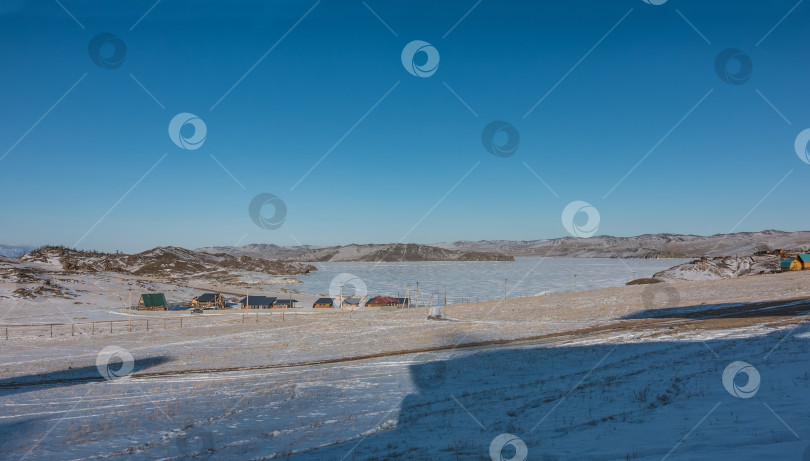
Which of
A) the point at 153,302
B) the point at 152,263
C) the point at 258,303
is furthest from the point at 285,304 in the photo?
the point at 152,263

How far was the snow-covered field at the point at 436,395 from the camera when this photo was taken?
9.20 meters

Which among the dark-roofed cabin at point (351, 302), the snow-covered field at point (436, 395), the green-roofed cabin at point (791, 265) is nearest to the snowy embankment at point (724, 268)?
the green-roofed cabin at point (791, 265)

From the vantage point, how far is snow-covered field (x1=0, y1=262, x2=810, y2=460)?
9.20m

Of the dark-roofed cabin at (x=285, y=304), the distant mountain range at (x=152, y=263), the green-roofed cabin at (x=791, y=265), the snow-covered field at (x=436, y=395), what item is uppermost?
the distant mountain range at (x=152, y=263)

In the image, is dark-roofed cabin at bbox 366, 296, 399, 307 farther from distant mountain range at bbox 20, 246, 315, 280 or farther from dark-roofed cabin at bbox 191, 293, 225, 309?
distant mountain range at bbox 20, 246, 315, 280

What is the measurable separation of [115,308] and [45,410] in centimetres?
5508

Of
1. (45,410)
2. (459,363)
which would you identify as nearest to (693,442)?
(459,363)

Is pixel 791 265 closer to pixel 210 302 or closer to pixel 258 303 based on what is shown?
pixel 258 303

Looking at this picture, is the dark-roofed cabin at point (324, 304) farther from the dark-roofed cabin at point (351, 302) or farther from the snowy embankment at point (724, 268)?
the snowy embankment at point (724, 268)

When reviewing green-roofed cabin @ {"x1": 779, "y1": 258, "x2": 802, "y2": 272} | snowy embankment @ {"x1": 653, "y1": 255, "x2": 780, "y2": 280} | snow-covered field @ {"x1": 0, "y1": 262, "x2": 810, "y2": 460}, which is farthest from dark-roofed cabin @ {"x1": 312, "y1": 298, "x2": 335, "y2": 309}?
green-roofed cabin @ {"x1": 779, "y1": 258, "x2": 802, "y2": 272}

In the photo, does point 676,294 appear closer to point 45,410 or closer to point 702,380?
point 702,380

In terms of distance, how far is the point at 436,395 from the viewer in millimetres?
14750

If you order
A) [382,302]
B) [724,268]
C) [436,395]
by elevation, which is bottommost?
[436,395]

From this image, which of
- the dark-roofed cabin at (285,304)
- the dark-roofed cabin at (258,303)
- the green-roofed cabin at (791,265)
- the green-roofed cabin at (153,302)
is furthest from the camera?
the dark-roofed cabin at (285,304)
